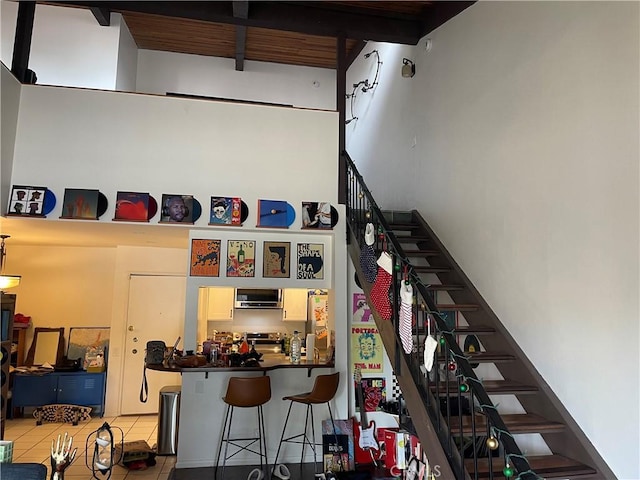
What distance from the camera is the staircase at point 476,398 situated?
264cm

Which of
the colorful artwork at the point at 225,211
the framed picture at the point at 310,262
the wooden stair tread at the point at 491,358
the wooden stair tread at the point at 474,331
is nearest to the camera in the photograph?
the wooden stair tread at the point at 491,358

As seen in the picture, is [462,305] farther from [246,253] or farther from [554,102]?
[246,253]

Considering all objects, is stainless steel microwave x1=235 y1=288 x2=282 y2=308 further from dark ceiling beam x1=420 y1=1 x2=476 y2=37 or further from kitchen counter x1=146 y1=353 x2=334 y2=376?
dark ceiling beam x1=420 y1=1 x2=476 y2=37

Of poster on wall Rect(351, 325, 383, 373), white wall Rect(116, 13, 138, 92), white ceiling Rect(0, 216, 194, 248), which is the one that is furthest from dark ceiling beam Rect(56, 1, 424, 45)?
poster on wall Rect(351, 325, 383, 373)

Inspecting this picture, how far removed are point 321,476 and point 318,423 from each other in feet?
2.07

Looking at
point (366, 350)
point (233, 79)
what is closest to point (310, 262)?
point (366, 350)

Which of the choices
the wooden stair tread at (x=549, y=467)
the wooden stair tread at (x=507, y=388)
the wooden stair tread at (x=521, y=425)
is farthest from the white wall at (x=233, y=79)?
the wooden stair tread at (x=549, y=467)

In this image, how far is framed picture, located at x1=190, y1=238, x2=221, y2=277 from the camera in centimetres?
493

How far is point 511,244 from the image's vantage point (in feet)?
12.0

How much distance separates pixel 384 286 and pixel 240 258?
6.61ft

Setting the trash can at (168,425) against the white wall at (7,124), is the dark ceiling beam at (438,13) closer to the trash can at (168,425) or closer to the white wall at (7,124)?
the white wall at (7,124)

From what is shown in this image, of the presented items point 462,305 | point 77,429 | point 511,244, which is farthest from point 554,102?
point 77,429

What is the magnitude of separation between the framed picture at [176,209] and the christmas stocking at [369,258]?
1912mm

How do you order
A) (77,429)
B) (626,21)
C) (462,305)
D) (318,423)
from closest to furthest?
1. (626,21)
2. (462,305)
3. (318,423)
4. (77,429)
